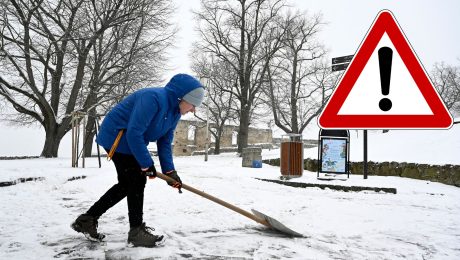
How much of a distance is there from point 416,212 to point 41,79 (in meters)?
18.6

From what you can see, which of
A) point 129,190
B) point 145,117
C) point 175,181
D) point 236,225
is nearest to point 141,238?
point 129,190

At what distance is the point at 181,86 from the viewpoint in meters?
3.03

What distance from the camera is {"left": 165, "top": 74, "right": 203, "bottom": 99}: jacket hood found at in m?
3.03

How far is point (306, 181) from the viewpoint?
8.20m

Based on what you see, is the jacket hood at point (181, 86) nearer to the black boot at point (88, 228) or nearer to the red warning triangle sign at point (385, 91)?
the red warning triangle sign at point (385, 91)

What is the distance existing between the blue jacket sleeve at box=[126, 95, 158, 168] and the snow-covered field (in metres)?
0.77

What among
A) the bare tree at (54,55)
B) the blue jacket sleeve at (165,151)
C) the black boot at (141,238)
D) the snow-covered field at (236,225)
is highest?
the bare tree at (54,55)

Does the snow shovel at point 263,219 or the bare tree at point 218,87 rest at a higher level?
the bare tree at point 218,87

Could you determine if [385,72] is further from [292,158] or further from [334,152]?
[334,152]

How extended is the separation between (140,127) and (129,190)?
0.60m

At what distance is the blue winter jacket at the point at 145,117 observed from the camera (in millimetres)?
2858

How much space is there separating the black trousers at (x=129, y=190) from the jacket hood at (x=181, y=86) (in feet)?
2.29

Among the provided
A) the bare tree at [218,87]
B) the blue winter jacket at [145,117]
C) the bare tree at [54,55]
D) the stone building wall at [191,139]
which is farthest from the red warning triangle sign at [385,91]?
the stone building wall at [191,139]

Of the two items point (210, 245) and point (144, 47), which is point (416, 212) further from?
point (144, 47)
